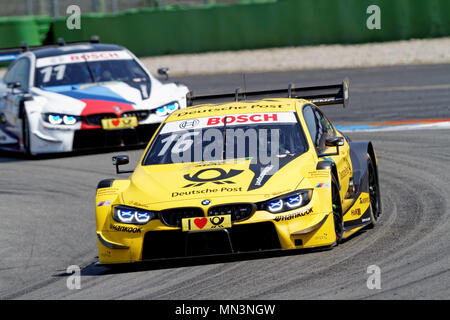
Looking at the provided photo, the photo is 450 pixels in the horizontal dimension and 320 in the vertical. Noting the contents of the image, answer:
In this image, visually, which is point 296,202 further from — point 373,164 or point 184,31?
point 184,31

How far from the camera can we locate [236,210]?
7371mm

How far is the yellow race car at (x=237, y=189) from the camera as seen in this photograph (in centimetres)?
736

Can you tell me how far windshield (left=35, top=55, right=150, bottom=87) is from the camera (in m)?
15.4

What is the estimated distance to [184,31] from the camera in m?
28.6

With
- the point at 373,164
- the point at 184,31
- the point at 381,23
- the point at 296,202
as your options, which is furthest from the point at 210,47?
the point at 296,202

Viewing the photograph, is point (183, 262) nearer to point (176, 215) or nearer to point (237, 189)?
point (176, 215)

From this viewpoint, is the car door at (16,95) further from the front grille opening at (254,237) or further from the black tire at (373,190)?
the front grille opening at (254,237)

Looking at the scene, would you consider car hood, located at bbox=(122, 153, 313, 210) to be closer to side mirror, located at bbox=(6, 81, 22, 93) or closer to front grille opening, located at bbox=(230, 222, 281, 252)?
front grille opening, located at bbox=(230, 222, 281, 252)

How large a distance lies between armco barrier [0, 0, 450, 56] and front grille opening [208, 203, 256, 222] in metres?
18.2

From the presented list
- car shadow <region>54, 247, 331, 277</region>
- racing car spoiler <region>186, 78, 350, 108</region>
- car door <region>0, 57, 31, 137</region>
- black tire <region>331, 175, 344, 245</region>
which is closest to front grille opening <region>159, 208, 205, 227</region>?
car shadow <region>54, 247, 331, 277</region>

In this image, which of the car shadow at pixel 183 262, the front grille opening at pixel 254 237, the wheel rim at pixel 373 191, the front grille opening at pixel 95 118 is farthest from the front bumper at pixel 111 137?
the front grille opening at pixel 254 237

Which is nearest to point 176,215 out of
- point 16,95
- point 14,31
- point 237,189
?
point 237,189

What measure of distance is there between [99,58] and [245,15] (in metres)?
11.9

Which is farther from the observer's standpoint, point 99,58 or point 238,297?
point 99,58
